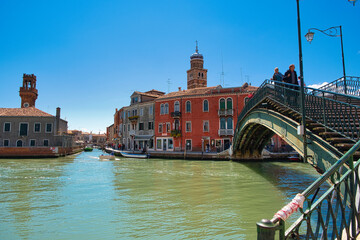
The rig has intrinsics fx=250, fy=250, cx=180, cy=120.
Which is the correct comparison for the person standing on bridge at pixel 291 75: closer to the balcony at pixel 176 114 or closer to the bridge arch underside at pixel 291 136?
the bridge arch underside at pixel 291 136

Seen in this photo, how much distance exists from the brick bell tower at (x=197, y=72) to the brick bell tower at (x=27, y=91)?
117 feet

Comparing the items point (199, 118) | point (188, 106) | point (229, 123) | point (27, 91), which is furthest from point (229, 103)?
point (27, 91)

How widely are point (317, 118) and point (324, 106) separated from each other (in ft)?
3.86

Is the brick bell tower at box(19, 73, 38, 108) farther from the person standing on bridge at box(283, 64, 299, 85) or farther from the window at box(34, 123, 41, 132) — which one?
the person standing on bridge at box(283, 64, 299, 85)

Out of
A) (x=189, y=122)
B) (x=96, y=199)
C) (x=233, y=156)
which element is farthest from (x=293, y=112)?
(x=189, y=122)

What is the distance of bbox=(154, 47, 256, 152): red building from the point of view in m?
30.7

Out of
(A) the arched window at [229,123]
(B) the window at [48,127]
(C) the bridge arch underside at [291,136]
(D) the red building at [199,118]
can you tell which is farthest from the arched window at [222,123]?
(B) the window at [48,127]

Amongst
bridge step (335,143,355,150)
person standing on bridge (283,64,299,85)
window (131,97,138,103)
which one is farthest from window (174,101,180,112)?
bridge step (335,143,355,150)

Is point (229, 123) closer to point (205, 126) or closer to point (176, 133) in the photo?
point (205, 126)

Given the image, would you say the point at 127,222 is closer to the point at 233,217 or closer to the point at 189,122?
the point at 233,217

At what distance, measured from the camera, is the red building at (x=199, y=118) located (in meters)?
30.7

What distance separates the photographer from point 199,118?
107ft

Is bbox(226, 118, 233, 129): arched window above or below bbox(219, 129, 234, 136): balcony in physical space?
above

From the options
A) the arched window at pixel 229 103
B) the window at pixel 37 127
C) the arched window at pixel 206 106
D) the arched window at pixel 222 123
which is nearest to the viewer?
the arched window at pixel 229 103
